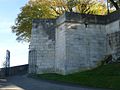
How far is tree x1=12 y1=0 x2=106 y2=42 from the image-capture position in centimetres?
4600

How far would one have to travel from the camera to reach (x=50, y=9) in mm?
47188

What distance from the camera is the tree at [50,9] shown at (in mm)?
46000

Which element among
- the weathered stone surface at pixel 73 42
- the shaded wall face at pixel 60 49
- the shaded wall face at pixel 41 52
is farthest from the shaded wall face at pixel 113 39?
the shaded wall face at pixel 41 52

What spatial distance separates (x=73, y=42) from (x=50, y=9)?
17181 millimetres

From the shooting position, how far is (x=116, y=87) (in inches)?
746

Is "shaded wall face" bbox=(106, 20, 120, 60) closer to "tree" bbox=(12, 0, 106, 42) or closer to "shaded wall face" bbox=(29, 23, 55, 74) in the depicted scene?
"shaded wall face" bbox=(29, 23, 55, 74)

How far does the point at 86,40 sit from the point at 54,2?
55.2ft

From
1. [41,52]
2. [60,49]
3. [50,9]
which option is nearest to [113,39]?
[60,49]

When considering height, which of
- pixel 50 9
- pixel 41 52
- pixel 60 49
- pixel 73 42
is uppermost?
pixel 50 9

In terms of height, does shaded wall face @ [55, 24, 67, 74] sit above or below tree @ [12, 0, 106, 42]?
below

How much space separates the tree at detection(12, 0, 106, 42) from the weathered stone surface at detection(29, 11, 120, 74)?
41.2 feet

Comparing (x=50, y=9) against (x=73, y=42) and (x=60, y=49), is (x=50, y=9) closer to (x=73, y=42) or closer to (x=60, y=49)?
(x=60, y=49)

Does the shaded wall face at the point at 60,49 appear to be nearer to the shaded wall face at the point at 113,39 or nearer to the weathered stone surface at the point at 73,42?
the weathered stone surface at the point at 73,42

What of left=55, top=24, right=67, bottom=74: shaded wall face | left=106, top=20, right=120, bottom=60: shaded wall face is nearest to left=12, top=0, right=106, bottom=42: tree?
left=55, top=24, right=67, bottom=74: shaded wall face
